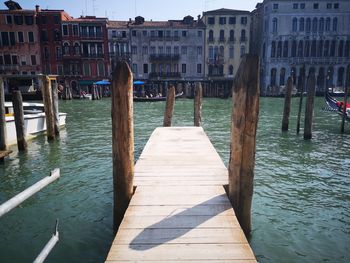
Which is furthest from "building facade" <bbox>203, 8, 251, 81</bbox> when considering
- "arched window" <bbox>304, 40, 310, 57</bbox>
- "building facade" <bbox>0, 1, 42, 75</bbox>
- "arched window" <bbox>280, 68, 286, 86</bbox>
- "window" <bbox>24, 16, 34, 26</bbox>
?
"building facade" <bbox>0, 1, 42, 75</bbox>

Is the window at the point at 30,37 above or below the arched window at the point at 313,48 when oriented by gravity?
above

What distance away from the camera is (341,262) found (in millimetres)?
3857

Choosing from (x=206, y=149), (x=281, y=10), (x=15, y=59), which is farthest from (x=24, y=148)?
(x=281, y=10)

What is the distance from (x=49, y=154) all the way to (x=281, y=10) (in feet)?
137

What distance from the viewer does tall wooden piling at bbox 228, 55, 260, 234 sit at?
3617mm

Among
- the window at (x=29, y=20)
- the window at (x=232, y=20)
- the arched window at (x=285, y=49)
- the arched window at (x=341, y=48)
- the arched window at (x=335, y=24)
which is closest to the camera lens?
the window at (x=29, y=20)

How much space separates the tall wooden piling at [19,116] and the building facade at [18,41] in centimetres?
3595

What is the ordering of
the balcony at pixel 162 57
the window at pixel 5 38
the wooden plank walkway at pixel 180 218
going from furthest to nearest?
the balcony at pixel 162 57, the window at pixel 5 38, the wooden plank walkway at pixel 180 218

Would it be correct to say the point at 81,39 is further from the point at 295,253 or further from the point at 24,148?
the point at 295,253

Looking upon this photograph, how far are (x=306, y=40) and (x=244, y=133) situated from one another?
146 feet

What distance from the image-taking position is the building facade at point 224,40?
140 ft

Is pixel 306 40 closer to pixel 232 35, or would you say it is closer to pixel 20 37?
pixel 232 35

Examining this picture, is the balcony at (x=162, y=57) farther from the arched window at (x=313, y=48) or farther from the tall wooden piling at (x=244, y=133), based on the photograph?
the tall wooden piling at (x=244, y=133)

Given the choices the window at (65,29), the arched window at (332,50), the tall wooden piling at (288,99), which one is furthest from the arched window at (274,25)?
the tall wooden piling at (288,99)
